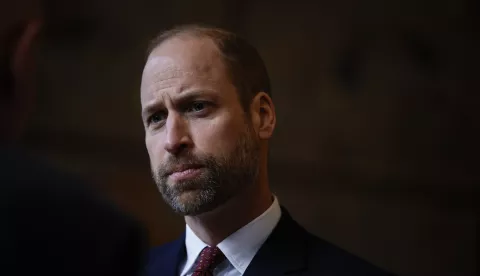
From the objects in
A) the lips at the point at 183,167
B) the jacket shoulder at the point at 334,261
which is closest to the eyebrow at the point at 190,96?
the lips at the point at 183,167

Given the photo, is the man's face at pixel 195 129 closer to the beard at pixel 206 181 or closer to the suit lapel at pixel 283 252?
the beard at pixel 206 181

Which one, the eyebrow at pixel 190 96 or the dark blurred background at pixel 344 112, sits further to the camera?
the dark blurred background at pixel 344 112

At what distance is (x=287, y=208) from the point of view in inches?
85.7

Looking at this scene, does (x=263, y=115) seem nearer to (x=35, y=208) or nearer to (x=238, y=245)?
(x=238, y=245)

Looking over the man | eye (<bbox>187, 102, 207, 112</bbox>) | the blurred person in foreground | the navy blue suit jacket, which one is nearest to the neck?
the man

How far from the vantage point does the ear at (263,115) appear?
1.99m

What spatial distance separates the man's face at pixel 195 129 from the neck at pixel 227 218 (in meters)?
0.05

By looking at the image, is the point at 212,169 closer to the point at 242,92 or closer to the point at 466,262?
the point at 242,92

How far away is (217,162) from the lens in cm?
184

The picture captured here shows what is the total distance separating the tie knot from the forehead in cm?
58

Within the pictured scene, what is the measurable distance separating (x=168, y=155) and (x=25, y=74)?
56 centimetres

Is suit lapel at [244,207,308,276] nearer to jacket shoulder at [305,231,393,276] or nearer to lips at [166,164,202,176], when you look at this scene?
jacket shoulder at [305,231,393,276]

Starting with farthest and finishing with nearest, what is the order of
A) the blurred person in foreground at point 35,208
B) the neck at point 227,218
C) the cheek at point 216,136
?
the neck at point 227,218
the cheek at point 216,136
the blurred person in foreground at point 35,208

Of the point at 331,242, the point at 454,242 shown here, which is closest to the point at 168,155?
the point at 331,242
